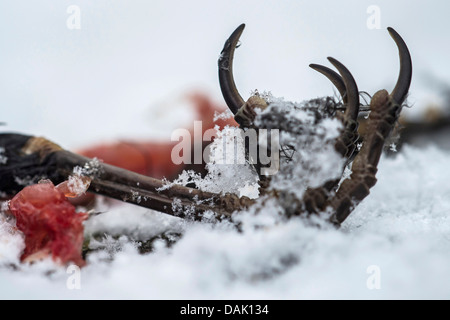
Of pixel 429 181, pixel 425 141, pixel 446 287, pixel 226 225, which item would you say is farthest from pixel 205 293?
pixel 425 141

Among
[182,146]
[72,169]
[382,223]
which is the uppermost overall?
[182,146]

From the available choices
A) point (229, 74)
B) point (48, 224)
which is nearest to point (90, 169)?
point (48, 224)

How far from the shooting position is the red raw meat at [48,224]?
0.65 meters

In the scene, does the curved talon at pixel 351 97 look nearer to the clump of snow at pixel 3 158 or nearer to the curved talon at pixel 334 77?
the curved talon at pixel 334 77

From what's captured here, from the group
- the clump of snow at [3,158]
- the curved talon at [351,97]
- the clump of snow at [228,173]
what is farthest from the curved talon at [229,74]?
the clump of snow at [3,158]

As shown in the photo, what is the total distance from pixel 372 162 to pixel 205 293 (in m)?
0.29

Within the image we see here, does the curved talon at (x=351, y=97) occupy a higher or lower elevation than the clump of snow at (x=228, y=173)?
higher

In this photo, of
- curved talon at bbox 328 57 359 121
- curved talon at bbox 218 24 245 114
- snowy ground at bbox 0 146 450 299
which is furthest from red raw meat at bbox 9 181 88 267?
curved talon at bbox 328 57 359 121

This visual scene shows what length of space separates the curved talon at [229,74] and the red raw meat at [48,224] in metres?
0.27

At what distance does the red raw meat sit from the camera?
649 mm

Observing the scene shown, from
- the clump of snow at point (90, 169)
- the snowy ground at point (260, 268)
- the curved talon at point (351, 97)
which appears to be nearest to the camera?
the snowy ground at point (260, 268)

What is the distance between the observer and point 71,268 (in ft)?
2.14

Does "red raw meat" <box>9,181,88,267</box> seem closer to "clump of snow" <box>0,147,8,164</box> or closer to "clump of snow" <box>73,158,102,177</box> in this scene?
"clump of snow" <box>73,158,102,177</box>

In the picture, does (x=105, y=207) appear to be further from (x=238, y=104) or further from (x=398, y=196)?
(x=398, y=196)
